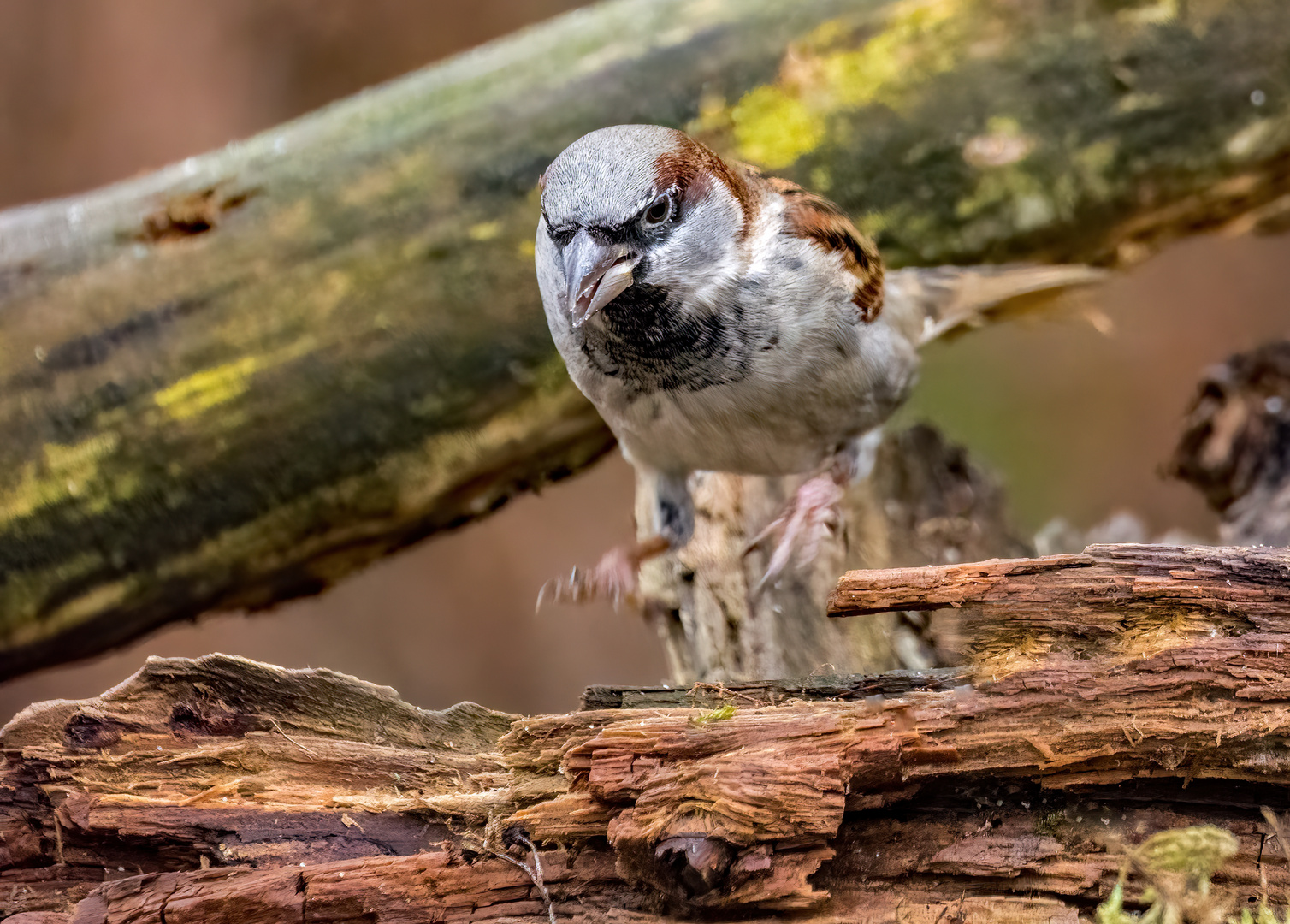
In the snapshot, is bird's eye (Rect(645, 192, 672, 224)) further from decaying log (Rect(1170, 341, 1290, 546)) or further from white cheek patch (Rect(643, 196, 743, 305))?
decaying log (Rect(1170, 341, 1290, 546))

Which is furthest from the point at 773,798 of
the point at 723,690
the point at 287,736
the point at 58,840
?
the point at 58,840

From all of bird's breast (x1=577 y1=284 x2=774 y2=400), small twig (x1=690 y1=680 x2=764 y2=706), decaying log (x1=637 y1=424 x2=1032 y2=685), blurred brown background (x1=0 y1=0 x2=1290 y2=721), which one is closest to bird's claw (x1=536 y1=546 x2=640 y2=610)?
decaying log (x1=637 y1=424 x2=1032 y2=685)

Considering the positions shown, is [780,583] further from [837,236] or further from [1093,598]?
[1093,598]

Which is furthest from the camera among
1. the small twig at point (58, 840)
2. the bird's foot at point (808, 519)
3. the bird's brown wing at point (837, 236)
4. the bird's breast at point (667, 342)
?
the bird's foot at point (808, 519)

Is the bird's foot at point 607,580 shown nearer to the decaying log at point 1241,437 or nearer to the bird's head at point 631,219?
the bird's head at point 631,219

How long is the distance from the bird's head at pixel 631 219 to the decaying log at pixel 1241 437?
2.57 m

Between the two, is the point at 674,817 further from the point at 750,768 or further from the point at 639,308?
the point at 639,308

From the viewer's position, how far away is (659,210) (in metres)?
2.07

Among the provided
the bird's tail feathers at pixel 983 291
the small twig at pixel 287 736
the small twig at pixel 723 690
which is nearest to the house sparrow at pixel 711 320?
the bird's tail feathers at pixel 983 291

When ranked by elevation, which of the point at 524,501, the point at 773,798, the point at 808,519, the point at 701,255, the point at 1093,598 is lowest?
the point at 773,798

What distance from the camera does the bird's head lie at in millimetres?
1980

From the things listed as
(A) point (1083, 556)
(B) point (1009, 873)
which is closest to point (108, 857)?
(B) point (1009, 873)

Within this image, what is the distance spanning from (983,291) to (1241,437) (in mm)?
1280

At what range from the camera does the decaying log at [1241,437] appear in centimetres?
364
